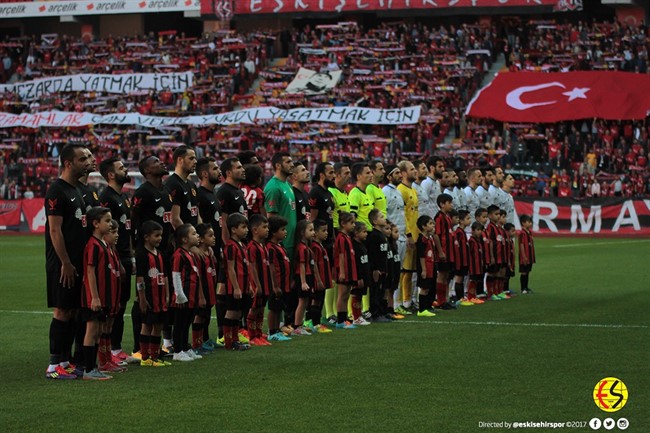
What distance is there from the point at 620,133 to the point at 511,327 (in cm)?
2772

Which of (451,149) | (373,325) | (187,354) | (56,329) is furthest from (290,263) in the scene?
(451,149)

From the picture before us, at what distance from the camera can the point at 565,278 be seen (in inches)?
819

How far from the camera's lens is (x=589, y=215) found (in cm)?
3294

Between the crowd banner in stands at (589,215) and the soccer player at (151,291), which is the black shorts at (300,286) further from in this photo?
the crowd banner in stands at (589,215)

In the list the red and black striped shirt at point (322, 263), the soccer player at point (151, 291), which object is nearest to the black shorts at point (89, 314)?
the soccer player at point (151, 291)

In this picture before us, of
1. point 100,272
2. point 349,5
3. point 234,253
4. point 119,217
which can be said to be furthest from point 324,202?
point 349,5

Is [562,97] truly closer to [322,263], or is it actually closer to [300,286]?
[322,263]

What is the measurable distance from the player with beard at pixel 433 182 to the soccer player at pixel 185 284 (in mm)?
6263

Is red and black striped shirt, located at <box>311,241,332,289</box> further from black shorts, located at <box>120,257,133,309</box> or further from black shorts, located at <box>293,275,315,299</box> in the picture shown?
black shorts, located at <box>120,257,133,309</box>

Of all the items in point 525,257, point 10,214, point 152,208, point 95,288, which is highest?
Answer: point 152,208

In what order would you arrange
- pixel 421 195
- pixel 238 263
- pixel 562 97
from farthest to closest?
pixel 562 97, pixel 421 195, pixel 238 263

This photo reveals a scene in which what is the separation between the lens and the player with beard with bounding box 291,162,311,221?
13.8m

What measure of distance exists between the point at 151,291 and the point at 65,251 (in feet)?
3.60

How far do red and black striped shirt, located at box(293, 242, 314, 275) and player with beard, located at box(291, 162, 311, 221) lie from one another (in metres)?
0.57
